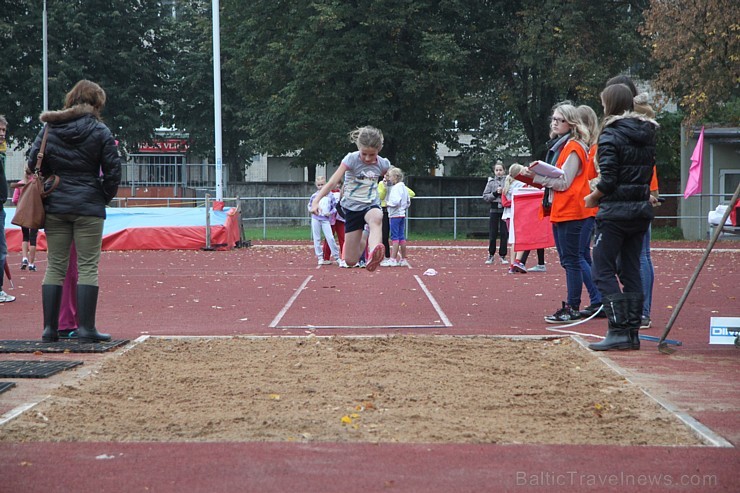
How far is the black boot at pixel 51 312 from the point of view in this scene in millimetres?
8430

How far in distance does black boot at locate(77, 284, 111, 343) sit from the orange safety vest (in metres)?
4.41

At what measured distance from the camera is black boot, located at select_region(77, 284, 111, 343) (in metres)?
8.43

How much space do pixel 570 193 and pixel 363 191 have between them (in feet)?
7.25

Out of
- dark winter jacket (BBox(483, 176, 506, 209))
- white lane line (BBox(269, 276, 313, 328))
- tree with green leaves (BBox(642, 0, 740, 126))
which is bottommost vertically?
white lane line (BBox(269, 276, 313, 328))

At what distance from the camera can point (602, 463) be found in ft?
14.7

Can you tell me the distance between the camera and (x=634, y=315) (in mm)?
8094

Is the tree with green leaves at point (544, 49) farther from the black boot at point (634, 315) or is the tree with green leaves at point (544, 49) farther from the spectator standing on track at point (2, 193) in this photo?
the black boot at point (634, 315)

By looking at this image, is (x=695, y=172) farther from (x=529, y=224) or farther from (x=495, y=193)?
(x=529, y=224)

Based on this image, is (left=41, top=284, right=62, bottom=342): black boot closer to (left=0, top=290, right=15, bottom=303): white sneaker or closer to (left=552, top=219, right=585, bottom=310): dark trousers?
(left=0, top=290, right=15, bottom=303): white sneaker

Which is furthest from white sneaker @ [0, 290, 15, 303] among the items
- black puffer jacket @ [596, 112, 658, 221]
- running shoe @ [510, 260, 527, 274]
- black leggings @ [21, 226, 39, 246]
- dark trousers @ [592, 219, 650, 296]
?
running shoe @ [510, 260, 527, 274]

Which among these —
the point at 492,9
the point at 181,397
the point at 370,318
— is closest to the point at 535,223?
the point at 370,318

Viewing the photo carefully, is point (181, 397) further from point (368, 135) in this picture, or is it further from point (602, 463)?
point (368, 135)

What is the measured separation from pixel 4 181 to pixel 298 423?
7.19 metres

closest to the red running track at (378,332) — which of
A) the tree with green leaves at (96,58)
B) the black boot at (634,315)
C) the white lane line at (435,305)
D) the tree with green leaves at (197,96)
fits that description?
the white lane line at (435,305)
